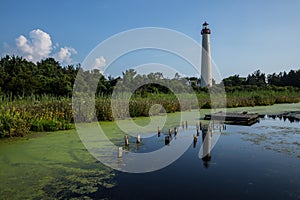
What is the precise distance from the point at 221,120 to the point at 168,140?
5367mm

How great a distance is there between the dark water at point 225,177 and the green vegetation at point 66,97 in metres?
4.30

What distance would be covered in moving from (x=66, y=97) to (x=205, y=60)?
799 inches

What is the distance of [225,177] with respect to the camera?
4031 millimetres

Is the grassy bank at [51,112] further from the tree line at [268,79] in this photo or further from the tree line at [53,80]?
the tree line at [268,79]

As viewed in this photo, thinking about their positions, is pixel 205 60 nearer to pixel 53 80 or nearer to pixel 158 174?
pixel 53 80

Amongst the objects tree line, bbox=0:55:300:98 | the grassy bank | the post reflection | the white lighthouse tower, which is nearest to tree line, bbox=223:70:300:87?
the white lighthouse tower

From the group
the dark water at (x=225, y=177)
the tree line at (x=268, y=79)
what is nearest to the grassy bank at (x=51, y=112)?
the dark water at (x=225, y=177)

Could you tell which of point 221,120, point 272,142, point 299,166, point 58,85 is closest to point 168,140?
point 272,142

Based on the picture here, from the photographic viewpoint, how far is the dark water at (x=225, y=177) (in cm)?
340

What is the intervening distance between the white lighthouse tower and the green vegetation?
194 inches

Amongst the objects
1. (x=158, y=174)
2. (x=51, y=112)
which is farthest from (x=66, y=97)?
(x=158, y=174)

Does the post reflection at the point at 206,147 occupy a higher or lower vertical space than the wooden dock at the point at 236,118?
lower

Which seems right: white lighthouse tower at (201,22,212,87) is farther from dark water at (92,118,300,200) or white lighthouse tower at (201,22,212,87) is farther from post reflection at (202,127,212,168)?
dark water at (92,118,300,200)

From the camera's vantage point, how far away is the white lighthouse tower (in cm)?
2853
